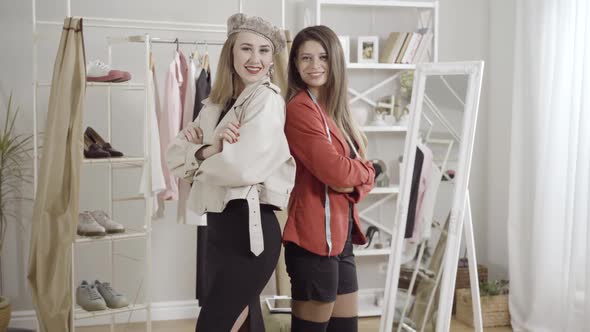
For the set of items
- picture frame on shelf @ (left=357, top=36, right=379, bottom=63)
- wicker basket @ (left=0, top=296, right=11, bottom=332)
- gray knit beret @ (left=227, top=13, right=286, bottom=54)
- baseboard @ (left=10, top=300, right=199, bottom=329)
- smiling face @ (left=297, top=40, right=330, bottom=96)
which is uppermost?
picture frame on shelf @ (left=357, top=36, right=379, bottom=63)

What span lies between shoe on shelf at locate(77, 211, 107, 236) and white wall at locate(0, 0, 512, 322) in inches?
25.6

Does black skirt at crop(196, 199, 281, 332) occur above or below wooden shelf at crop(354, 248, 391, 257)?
above

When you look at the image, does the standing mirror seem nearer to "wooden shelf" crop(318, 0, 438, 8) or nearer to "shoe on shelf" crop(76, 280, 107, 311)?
"wooden shelf" crop(318, 0, 438, 8)

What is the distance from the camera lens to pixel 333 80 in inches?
90.2

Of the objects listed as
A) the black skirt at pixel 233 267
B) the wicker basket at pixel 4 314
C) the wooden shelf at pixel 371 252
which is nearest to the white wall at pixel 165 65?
the wicker basket at pixel 4 314

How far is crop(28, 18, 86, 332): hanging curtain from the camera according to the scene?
3.19 metres

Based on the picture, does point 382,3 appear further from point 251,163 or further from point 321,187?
point 251,163

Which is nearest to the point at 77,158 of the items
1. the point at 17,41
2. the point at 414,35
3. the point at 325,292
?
the point at 17,41

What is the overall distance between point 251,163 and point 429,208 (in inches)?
57.5

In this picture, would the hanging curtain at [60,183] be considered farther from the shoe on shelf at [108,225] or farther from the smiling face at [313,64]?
the smiling face at [313,64]

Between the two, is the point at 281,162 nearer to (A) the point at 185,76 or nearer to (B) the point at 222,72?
(B) the point at 222,72

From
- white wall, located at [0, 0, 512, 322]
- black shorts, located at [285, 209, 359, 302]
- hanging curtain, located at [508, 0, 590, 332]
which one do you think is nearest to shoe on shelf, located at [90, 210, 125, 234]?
white wall, located at [0, 0, 512, 322]

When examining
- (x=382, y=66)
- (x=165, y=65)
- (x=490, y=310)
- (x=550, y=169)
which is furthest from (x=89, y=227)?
(x=550, y=169)

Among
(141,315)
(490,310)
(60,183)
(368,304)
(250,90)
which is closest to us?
(250,90)
